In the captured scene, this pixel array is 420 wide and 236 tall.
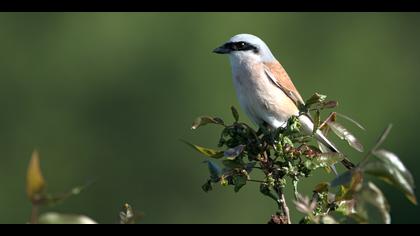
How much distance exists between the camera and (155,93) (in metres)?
25.8

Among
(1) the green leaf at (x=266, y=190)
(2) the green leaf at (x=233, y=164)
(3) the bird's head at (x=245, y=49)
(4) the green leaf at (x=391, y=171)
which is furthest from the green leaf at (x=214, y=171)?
(3) the bird's head at (x=245, y=49)

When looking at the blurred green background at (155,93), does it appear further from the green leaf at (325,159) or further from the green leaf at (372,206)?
the green leaf at (372,206)

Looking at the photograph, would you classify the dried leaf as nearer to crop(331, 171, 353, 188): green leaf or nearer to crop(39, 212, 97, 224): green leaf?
crop(39, 212, 97, 224): green leaf

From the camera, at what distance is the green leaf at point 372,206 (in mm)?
2217

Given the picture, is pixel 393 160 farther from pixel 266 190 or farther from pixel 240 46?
pixel 240 46

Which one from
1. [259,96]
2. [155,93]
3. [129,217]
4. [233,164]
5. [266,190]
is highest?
[129,217]

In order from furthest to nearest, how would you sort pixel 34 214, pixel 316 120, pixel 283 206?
pixel 316 120 < pixel 283 206 < pixel 34 214

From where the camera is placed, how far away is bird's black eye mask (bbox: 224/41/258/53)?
5.70 metres

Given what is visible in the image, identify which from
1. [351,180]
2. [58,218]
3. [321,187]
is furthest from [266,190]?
[58,218]

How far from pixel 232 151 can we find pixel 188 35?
936 inches

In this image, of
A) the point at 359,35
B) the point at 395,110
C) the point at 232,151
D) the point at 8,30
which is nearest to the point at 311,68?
the point at 395,110

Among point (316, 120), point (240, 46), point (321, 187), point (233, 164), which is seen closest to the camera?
point (321, 187)

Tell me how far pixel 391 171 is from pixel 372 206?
0.09m

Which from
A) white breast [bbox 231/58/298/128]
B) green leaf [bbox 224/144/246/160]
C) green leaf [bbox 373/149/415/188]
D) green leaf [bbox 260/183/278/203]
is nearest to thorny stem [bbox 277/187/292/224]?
green leaf [bbox 260/183/278/203]
